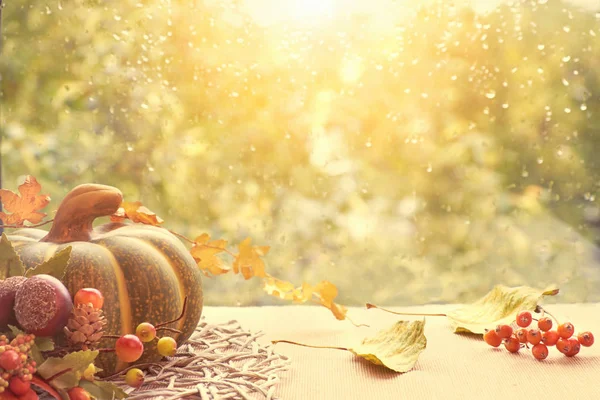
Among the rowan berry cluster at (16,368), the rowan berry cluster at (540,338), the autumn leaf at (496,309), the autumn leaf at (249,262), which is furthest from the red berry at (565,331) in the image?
the rowan berry cluster at (16,368)

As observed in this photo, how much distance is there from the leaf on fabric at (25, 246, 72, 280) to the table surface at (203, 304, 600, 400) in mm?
296

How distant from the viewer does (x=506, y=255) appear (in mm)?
1603

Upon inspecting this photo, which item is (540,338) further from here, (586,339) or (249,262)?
(249,262)

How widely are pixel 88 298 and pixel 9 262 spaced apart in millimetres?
112

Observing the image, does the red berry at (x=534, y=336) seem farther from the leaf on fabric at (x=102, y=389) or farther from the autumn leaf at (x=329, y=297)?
the leaf on fabric at (x=102, y=389)

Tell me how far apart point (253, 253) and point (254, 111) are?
50cm

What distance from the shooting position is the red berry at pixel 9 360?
2.02 ft

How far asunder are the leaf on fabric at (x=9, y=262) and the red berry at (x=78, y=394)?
0.17 metres

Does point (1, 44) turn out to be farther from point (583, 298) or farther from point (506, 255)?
point (583, 298)

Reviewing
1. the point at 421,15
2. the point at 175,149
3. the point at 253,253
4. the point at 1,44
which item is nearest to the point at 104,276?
the point at 253,253

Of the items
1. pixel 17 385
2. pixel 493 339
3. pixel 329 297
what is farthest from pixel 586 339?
pixel 17 385

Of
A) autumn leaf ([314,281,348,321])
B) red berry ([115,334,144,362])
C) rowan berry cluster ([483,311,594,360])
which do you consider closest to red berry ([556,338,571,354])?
rowan berry cluster ([483,311,594,360])

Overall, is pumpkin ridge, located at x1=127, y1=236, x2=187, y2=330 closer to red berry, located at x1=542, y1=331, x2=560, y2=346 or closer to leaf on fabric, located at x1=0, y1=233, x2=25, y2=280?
leaf on fabric, located at x1=0, y1=233, x2=25, y2=280

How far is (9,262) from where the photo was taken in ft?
2.50
